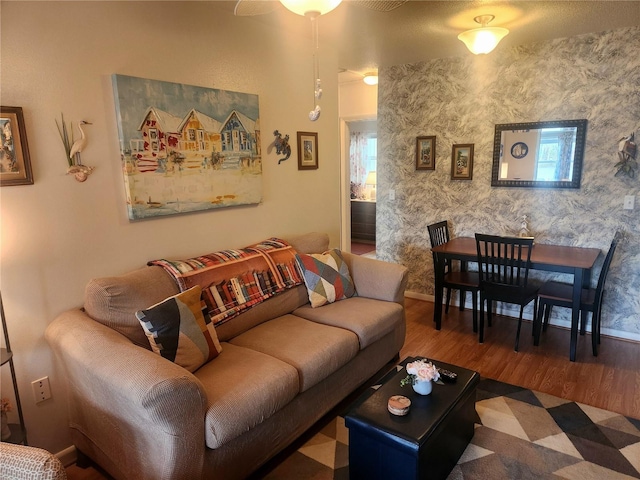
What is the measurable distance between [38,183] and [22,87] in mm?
426

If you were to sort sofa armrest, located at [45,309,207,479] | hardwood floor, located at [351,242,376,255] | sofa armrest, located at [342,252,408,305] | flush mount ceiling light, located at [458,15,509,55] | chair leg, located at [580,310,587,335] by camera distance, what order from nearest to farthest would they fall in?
sofa armrest, located at [45,309,207,479]
flush mount ceiling light, located at [458,15,509,55]
sofa armrest, located at [342,252,408,305]
chair leg, located at [580,310,587,335]
hardwood floor, located at [351,242,376,255]

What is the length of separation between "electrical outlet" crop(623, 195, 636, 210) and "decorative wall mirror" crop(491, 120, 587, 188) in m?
0.35

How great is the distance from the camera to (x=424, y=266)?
14.3ft

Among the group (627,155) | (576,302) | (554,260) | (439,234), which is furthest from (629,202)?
(439,234)

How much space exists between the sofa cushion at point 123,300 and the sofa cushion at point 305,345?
0.53m

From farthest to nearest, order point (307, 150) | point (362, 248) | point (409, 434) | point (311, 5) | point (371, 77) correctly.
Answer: point (362, 248) < point (371, 77) < point (307, 150) < point (311, 5) < point (409, 434)

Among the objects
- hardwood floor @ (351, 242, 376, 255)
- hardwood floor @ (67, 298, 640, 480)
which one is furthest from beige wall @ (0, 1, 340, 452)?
hardwood floor @ (351, 242, 376, 255)

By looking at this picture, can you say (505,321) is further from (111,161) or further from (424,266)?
(111,161)

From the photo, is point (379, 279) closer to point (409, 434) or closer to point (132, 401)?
point (409, 434)

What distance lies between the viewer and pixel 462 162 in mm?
3971

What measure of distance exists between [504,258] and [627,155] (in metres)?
1.23

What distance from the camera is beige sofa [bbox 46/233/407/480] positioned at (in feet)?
5.11

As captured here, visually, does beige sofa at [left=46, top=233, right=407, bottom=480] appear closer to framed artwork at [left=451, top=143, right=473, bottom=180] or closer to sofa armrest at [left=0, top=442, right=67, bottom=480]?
sofa armrest at [left=0, top=442, right=67, bottom=480]

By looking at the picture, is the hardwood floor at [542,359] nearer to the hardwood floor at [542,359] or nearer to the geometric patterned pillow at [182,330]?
the hardwood floor at [542,359]
